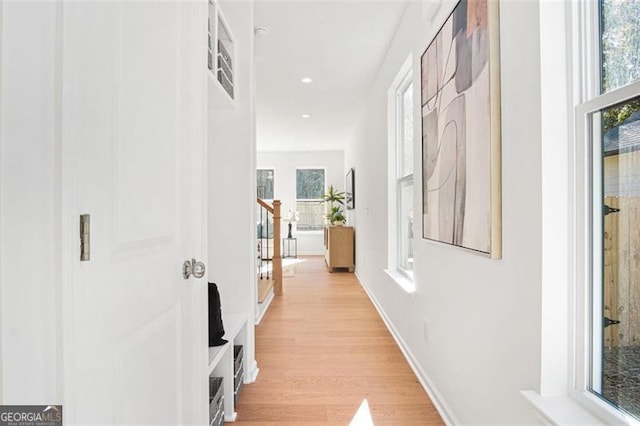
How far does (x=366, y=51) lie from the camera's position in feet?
10.6

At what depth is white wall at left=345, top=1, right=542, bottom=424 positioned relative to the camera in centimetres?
105

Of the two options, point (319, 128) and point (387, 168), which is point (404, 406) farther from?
point (319, 128)

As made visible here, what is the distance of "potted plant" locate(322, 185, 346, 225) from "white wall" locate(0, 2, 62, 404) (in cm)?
636

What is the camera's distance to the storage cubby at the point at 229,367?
1.60 m

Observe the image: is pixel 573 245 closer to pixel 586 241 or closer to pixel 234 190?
pixel 586 241

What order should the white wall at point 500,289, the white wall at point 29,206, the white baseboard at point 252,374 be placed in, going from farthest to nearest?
the white baseboard at point 252,374 → the white wall at point 500,289 → the white wall at point 29,206

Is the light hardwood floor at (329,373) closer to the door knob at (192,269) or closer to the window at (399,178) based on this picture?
the window at (399,178)

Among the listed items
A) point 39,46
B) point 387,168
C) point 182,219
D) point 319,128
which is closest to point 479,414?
point 182,219

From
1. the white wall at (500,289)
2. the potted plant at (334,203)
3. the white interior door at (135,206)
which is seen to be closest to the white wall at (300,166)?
the potted plant at (334,203)

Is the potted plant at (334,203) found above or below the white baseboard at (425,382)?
above

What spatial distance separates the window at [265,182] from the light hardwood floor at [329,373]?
16.0ft

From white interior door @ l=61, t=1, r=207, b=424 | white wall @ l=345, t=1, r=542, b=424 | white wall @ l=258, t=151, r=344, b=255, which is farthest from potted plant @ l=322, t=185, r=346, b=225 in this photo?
white interior door @ l=61, t=1, r=207, b=424

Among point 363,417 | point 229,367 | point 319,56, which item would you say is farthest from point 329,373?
point 319,56

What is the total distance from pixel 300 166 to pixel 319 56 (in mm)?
5077
